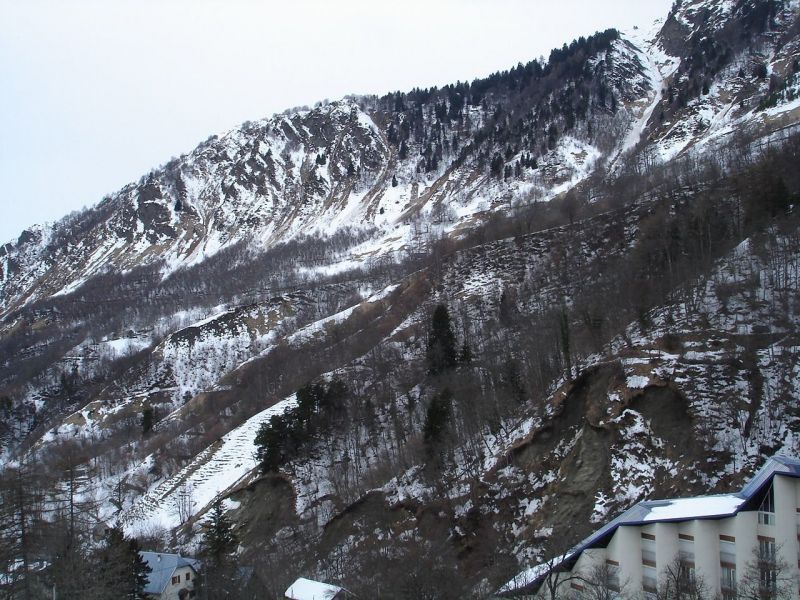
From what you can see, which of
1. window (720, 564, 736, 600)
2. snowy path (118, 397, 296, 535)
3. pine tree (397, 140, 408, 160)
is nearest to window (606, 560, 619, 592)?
window (720, 564, 736, 600)

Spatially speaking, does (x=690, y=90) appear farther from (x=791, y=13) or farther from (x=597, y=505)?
(x=597, y=505)

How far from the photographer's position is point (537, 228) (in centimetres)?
8606

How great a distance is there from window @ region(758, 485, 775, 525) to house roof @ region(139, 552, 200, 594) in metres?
31.9

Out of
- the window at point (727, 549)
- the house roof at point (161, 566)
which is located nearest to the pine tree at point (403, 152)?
the house roof at point (161, 566)

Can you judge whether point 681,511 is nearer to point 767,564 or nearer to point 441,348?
point 767,564

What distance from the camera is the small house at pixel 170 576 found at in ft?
124

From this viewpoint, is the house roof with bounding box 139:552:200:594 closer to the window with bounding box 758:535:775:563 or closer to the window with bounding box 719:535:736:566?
the window with bounding box 719:535:736:566

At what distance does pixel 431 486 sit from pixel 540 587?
662 inches

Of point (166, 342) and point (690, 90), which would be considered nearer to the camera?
point (166, 342)

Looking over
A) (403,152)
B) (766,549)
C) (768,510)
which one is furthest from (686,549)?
(403,152)

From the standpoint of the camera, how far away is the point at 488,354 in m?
52.0

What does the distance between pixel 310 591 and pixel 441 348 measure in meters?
26.0

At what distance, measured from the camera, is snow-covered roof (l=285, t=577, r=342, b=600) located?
29.0 meters

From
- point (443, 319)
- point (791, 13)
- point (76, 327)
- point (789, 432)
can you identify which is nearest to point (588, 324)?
point (443, 319)
